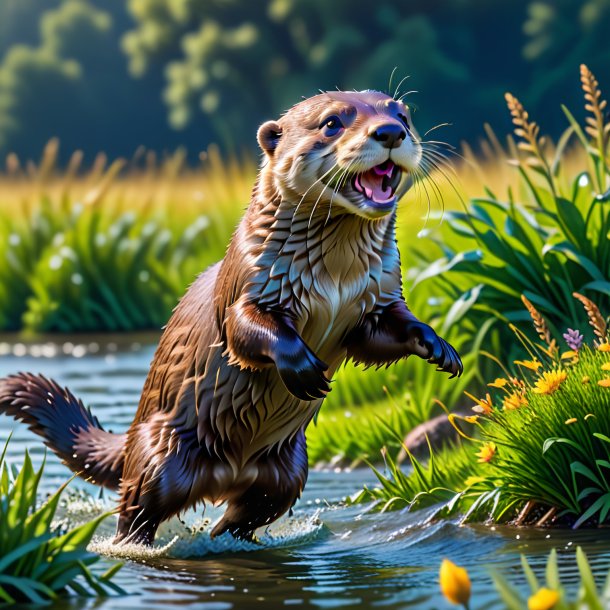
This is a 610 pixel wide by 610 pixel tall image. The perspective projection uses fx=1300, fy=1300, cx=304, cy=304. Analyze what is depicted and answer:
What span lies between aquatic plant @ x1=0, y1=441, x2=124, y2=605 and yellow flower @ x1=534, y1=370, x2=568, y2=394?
1.77 meters

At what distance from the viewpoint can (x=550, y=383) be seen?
4.84m

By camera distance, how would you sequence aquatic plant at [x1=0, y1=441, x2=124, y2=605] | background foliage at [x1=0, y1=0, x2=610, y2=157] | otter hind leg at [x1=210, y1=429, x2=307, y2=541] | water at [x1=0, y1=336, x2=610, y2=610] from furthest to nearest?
1. background foliage at [x1=0, y1=0, x2=610, y2=157]
2. otter hind leg at [x1=210, y1=429, x2=307, y2=541]
3. water at [x1=0, y1=336, x2=610, y2=610]
4. aquatic plant at [x1=0, y1=441, x2=124, y2=605]

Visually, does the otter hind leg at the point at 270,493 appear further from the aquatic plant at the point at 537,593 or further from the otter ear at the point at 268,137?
the aquatic plant at the point at 537,593

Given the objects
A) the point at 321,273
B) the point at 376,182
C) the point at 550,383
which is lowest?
the point at 550,383

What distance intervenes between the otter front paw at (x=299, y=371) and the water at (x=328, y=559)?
25.4 inches

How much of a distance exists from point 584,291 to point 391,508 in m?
1.48

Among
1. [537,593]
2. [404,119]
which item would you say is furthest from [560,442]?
[537,593]

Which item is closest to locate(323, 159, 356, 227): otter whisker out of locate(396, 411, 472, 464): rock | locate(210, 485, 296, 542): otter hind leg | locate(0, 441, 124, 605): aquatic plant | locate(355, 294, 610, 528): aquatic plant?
locate(355, 294, 610, 528): aquatic plant

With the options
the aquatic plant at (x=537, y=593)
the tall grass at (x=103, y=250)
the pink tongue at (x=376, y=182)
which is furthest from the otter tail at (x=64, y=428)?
the tall grass at (x=103, y=250)

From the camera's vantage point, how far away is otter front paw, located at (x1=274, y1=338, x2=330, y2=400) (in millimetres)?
4469

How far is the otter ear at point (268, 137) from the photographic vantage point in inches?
194

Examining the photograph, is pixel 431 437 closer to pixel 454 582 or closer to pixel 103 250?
pixel 454 582

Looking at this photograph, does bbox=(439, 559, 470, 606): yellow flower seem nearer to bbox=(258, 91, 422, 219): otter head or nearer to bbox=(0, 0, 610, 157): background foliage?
bbox=(258, 91, 422, 219): otter head

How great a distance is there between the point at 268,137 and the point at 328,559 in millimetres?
1606
